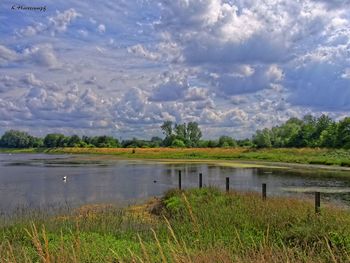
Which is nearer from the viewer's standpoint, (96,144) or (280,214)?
(280,214)

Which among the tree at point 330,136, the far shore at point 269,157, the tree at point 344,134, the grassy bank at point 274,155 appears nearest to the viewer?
the far shore at point 269,157

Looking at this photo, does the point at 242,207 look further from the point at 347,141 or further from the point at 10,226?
the point at 347,141

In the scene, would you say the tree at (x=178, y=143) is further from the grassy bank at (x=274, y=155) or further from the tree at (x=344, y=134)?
the tree at (x=344, y=134)

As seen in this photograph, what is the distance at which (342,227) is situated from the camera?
11.7m

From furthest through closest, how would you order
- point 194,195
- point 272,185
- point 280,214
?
point 272,185 < point 194,195 < point 280,214

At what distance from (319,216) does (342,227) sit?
1497 millimetres

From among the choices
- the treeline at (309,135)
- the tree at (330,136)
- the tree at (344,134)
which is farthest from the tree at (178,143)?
the tree at (344,134)

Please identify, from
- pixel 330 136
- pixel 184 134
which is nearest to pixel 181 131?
pixel 184 134

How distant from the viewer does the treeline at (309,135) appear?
293 feet

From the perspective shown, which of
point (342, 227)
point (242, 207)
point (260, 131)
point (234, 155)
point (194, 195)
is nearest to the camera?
point (342, 227)

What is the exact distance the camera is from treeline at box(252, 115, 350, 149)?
293 feet

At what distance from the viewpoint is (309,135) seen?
345 ft

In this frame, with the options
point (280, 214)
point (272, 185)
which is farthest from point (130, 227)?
point (272, 185)

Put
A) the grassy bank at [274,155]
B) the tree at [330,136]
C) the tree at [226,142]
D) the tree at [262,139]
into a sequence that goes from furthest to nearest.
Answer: the tree at [226,142] < the tree at [262,139] < the tree at [330,136] < the grassy bank at [274,155]
